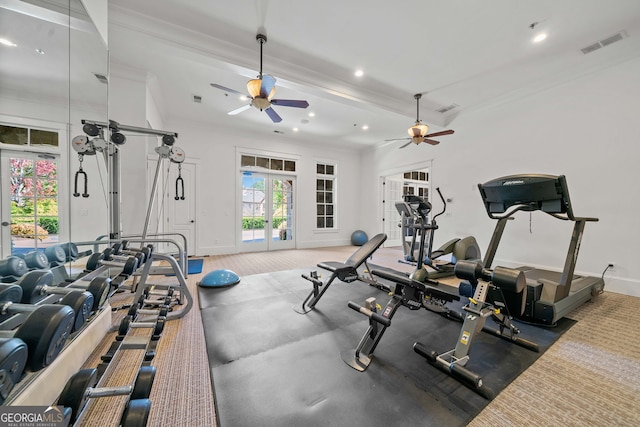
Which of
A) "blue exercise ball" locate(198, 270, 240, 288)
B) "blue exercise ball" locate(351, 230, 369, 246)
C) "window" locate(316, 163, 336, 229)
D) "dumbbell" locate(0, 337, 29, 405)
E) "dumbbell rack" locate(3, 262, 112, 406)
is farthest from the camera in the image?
"blue exercise ball" locate(351, 230, 369, 246)

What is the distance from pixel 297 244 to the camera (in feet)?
23.7

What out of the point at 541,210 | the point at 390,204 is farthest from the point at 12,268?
the point at 390,204

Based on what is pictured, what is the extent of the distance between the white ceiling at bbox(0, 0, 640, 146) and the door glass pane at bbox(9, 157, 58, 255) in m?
2.23

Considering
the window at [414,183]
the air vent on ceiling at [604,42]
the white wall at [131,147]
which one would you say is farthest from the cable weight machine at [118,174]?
the window at [414,183]

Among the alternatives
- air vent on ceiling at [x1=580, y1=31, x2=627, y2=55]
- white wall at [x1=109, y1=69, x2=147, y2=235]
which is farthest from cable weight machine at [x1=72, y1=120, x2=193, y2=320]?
air vent on ceiling at [x1=580, y1=31, x2=627, y2=55]

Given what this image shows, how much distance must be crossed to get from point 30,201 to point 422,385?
9.46 ft

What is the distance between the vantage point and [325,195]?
784 centimetres

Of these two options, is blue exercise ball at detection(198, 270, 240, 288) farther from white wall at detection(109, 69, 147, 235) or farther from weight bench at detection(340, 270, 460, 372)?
weight bench at detection(340, 270, 460, 372)

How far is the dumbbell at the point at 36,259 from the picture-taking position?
1.51 meters

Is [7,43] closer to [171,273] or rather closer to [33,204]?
[33,204]

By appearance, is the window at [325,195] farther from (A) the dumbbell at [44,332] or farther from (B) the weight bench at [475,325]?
(A) the dumbbell at [44,332]

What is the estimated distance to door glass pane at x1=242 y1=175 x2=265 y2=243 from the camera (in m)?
6.48

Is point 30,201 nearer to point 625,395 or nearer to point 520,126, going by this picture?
point 625,395

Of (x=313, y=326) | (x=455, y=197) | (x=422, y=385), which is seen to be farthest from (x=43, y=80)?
(x=455, y=197)
